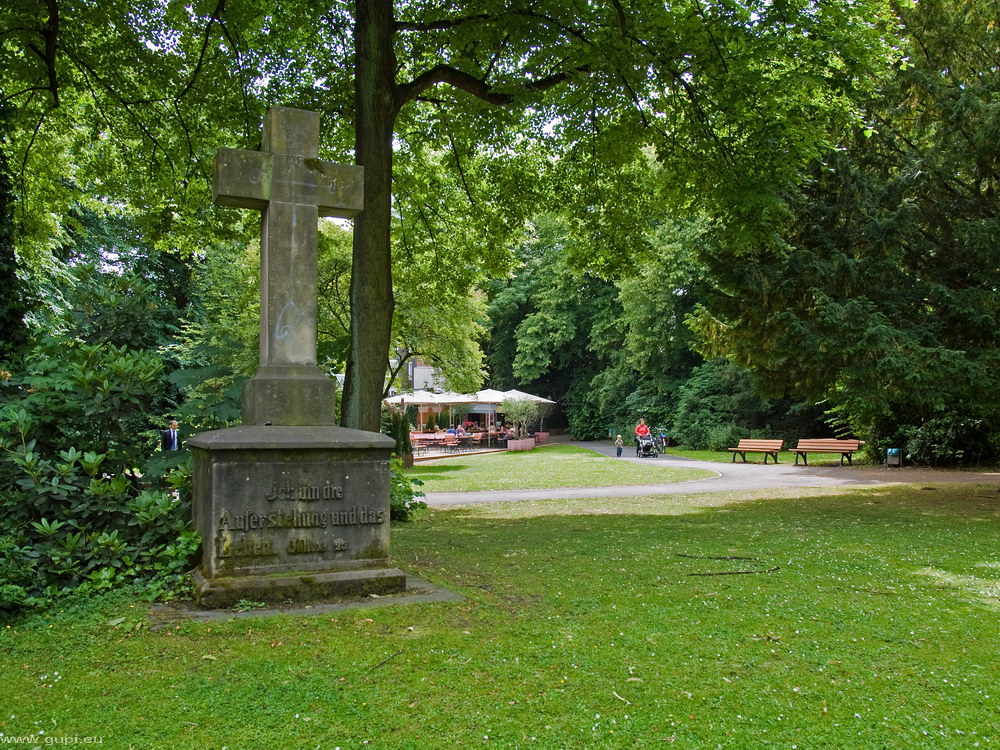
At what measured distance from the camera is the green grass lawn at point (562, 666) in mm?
3631

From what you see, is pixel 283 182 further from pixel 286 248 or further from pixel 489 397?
pixel 489 397

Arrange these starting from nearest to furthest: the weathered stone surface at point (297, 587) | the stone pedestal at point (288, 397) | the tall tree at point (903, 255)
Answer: the weathered stone surface at point (297, 587) → the stone pedestal at point (288, 397) → the tall tree at point (903, 255)

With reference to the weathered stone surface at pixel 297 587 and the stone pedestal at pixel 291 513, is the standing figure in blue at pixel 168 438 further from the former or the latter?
the weathered stone surface at pixel 297 587

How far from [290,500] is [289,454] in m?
0.37

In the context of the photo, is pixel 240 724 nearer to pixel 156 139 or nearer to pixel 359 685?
pixel 359 685

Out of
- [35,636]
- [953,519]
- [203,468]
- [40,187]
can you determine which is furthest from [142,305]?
[953,519]

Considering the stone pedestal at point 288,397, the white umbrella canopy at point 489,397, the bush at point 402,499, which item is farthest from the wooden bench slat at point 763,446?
the stone pedestal at point 288,397

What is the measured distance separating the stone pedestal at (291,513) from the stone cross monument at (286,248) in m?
0.30

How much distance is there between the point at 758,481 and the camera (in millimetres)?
20078

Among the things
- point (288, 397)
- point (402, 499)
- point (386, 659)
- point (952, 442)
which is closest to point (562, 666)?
point (386, 659)

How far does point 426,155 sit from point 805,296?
8981mm

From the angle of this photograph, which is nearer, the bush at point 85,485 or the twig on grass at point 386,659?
the twig on grass at point 386,659

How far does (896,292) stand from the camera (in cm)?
1355

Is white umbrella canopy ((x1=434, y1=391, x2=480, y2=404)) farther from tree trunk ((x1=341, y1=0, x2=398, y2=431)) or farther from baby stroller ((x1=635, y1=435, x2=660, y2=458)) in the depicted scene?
tree trunk ((x1=341, y1=0, x2=398, y2=431))
